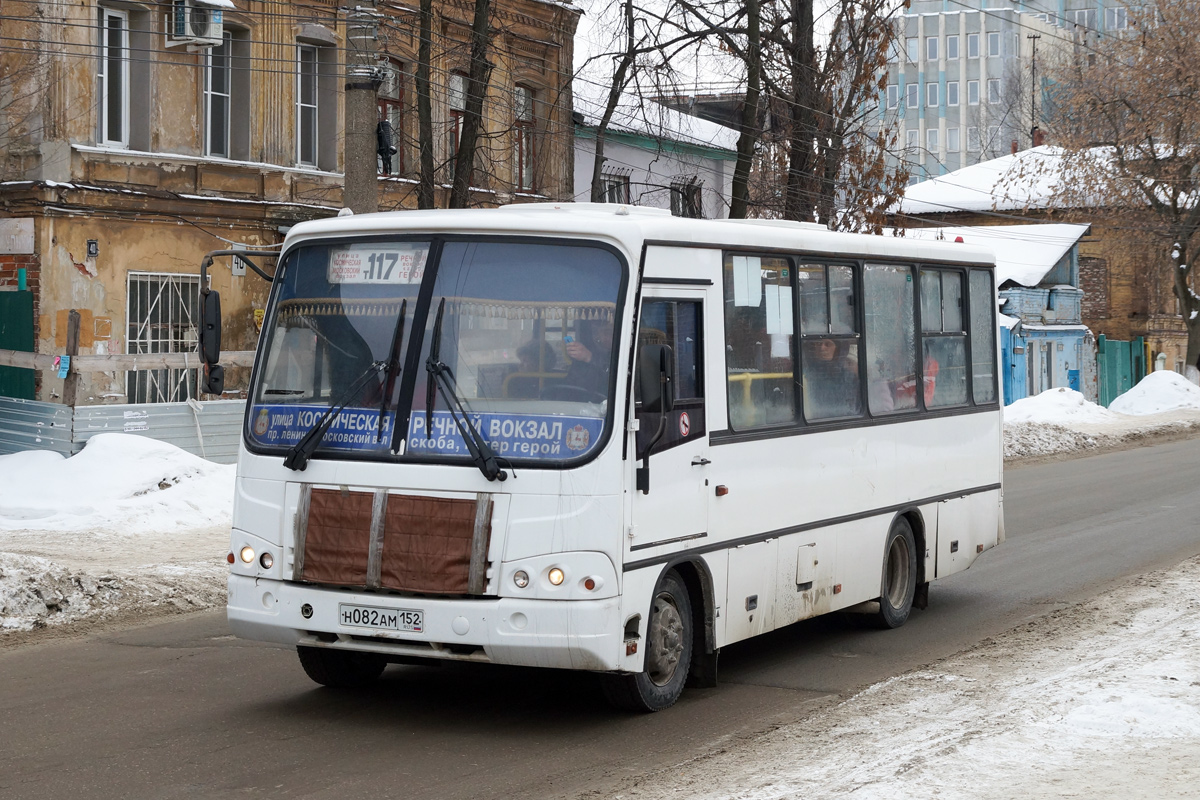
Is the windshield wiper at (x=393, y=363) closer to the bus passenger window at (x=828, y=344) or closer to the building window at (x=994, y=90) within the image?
the bus passenger window at (x=828, y=344)

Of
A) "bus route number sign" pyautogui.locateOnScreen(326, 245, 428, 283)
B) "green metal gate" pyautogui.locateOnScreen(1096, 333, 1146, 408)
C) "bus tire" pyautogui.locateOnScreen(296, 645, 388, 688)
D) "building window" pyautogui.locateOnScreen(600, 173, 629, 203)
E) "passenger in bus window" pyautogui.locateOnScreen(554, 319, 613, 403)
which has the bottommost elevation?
"bus tire" pyautogui.locateOnScreen(296, 645, 388, 688)

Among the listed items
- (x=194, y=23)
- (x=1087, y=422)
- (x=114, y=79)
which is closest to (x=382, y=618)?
(x=114, y=79)

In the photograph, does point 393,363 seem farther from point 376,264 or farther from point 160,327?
point 160,327

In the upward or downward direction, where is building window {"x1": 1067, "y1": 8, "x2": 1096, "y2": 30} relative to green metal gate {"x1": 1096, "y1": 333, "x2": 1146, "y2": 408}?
upward

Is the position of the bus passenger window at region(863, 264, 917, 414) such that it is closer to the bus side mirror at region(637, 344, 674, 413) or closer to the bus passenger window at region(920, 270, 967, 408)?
the bus passenger window at region(920, 270, 967, 408)

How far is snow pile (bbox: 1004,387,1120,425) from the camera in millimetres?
35438

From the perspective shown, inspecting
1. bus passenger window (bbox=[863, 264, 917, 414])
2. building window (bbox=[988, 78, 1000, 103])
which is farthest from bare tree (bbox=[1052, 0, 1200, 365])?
building window (bbox=[988, 78, 1000, 103])

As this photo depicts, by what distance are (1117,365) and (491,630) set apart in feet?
162

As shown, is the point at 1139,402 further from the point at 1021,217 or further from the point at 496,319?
the point at 496,319

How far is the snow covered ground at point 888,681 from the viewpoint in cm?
629

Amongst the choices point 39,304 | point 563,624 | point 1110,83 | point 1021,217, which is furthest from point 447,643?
point 1021,217

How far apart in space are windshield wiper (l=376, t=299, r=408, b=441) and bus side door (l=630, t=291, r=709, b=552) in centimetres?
117

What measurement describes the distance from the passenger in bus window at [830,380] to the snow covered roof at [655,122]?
13.9 m

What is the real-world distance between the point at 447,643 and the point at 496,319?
156 centimetres
